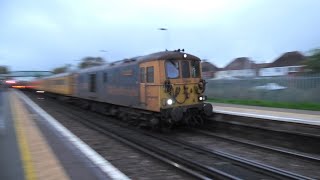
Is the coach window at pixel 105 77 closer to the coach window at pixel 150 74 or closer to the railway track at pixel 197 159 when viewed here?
the railway track at pixel 197 159

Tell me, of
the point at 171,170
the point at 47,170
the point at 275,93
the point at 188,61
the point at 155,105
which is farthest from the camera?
the point at 275,93

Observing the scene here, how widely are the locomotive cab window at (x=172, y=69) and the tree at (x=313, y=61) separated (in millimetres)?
24391

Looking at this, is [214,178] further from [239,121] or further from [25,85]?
[25,85]

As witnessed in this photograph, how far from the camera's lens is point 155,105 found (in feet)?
50.1

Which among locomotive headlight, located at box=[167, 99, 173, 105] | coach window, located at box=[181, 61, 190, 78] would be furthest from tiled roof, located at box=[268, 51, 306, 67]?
locomotive headlight, located at box=[167, 99, 173, 105]

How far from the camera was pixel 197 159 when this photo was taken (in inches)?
439

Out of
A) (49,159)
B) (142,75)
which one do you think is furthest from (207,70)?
(49,159)

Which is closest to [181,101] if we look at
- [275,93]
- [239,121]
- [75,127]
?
[239,121]

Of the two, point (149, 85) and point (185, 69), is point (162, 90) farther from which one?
point (185, 69)

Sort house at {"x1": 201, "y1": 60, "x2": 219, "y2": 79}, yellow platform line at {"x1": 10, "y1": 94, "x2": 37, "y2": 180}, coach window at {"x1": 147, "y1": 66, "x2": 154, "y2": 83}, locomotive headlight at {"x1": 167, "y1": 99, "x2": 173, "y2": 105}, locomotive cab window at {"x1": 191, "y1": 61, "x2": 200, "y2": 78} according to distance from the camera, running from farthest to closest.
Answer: house at {"x1": 201, "y1": 60, "x2": 219, "y2": 79}, locomotive cab window at {"x1": 191, "y1": 61, "x2": 200, "y2": 78}, coach window at {"x1": 147, "y1": 66, "x2": 154, "y2": 83}, locomotive headlight at {"x1": 167, "y1": 99, "x2": 173, "y2": 105}, yellow platform line at {"x1": 10, "y1": 94, "x2": 37, "y2": 180}

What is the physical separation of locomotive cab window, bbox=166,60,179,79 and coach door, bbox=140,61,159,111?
418mm

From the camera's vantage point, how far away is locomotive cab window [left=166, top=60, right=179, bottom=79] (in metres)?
15.6

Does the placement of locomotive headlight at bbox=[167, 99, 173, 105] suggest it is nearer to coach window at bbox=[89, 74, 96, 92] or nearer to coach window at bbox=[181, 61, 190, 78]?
coach window at bbox=[181, 61, 190, 78]

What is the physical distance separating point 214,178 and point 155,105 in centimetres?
674
